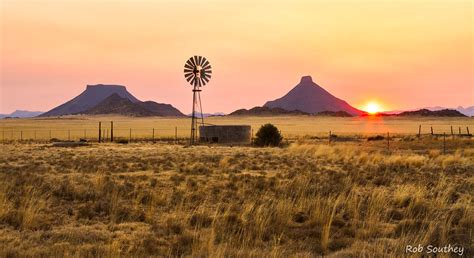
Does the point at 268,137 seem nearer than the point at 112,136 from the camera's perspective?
Yes

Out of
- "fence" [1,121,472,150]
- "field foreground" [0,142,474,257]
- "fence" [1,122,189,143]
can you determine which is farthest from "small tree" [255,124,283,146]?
"field foreground" [0,142,474,257]

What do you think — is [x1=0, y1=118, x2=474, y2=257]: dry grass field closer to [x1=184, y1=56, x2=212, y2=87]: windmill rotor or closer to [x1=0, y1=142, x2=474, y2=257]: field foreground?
[x1=0, y1=142, x2=474, y2=257]: field foreground

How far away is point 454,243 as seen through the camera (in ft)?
25.3

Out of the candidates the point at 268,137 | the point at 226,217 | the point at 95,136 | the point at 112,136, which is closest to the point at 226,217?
the point at 226,217

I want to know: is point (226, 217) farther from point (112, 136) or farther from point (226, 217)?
point (112, 136)

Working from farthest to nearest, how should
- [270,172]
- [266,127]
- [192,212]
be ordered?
[266,127], [270,172], [192,212]

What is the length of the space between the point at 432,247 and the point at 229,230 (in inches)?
132

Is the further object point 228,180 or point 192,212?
point 228,180

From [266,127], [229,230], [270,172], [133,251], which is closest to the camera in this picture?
[133,251]

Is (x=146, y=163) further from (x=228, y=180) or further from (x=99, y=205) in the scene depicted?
(x=99, y=205)

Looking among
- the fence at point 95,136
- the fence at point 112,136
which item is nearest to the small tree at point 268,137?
the fence at point 112,136

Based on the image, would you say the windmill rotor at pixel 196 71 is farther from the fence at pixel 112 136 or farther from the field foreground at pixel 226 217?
the field foreground at pixel 226 217

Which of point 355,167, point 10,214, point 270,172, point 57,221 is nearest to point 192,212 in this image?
point 57,221

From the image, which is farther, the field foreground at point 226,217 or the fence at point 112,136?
the fence at point 112,136
